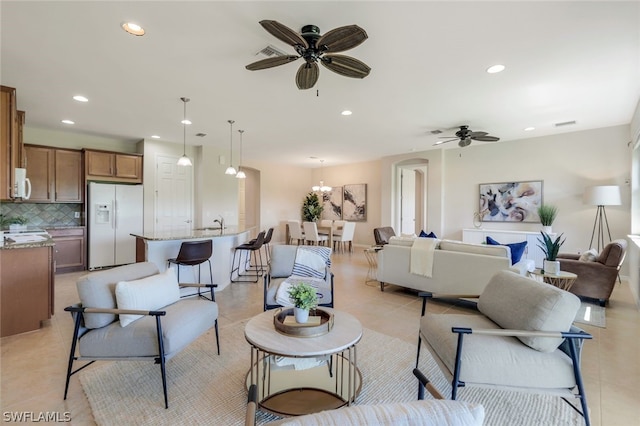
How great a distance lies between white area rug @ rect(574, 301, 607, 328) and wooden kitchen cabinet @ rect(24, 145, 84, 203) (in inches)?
322

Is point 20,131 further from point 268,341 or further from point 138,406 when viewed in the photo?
point 268,341

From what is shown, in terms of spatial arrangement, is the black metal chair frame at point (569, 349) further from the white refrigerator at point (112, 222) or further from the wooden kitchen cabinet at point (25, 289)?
the white refrigerator at point (112, 222)

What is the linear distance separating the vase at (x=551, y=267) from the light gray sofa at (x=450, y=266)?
427 mm

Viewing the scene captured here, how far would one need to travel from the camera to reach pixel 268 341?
69.4 inches

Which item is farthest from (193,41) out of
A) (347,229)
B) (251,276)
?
(347,229)

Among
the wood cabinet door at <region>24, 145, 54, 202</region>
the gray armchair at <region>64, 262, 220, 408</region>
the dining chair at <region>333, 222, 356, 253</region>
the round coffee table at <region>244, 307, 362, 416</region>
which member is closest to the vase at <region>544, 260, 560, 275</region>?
the round coffee table at <region>244, 307, 362, 416</region>

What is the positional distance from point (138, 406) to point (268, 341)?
986mm

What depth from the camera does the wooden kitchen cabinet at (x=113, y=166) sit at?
5.61 metres

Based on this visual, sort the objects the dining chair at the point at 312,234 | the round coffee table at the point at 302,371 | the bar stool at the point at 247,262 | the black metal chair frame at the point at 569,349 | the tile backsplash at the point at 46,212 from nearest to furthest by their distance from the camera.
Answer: the black metal chair frame at the point at 569,349 → the round coffee table at the point at 302,371 → the bar stool at the point at 247,262 → the tile backsplash at the point at 46,212 → the dining chair at the point at 312,234

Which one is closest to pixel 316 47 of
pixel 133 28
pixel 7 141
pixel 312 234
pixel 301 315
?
pixel 133 28

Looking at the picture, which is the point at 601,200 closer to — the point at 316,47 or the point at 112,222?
the point at 316,47

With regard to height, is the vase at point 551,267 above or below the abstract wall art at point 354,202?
below

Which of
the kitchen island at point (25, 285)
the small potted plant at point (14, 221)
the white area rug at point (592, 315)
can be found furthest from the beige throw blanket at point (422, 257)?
the small potted plant at point (14, 221)

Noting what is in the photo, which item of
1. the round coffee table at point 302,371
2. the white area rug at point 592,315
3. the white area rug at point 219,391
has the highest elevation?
the round coffee table at point 302,371
